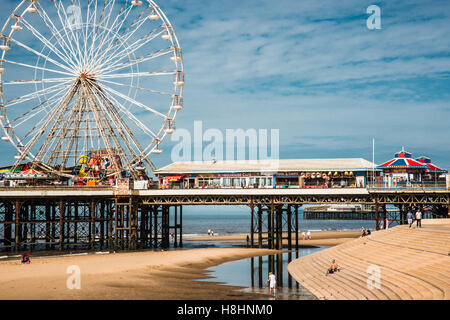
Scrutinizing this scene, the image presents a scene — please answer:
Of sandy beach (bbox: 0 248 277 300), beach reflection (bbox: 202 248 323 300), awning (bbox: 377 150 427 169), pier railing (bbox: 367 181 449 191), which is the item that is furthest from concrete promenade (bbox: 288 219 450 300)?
awning (bbox: 377 150 427 169)

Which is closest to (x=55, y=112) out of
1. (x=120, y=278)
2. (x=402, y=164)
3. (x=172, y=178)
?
(x=172, y=178)

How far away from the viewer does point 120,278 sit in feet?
105

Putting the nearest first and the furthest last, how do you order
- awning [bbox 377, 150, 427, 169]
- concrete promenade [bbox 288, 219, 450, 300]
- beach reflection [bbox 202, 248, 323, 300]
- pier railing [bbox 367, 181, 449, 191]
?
1. concrete promenade [bbox 288, 219, 450, 300]
2. beach reflection [bbox 202, 248, 323, 300]
3. pier railing [bbox 367, 181, 449, 191]
4. awning [bbox 377, 150, 427, 169]

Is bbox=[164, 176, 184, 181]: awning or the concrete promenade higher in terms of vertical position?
bbox=[164, 176, 184, 181]: awning

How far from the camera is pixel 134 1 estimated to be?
5278cm

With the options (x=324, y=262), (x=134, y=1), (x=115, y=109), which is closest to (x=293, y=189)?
(x=324, y=262)

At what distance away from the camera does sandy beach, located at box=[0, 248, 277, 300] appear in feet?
87.7

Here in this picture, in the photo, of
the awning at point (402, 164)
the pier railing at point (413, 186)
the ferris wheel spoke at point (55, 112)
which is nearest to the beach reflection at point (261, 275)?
the pier railing at point (413, 186)

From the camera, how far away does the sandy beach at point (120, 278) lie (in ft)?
87.7

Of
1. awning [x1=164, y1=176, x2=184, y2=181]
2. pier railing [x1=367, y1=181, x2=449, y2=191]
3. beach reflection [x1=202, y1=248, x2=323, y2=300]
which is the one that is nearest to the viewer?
beach reflection [x1=202, y1=248, x2=323, y2=300]

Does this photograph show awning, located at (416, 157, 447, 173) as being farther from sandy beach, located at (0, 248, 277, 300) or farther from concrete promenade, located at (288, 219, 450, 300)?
→ sandy beach, located at (0, 248, 277, 300)

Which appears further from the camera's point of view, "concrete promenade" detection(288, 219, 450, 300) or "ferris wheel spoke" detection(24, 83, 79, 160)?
"ferris wheel spoke" detection(24, 83, 79, 160)

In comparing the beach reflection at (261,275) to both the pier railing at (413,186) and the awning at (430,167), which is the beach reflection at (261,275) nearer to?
the pier railing at (413,186)
